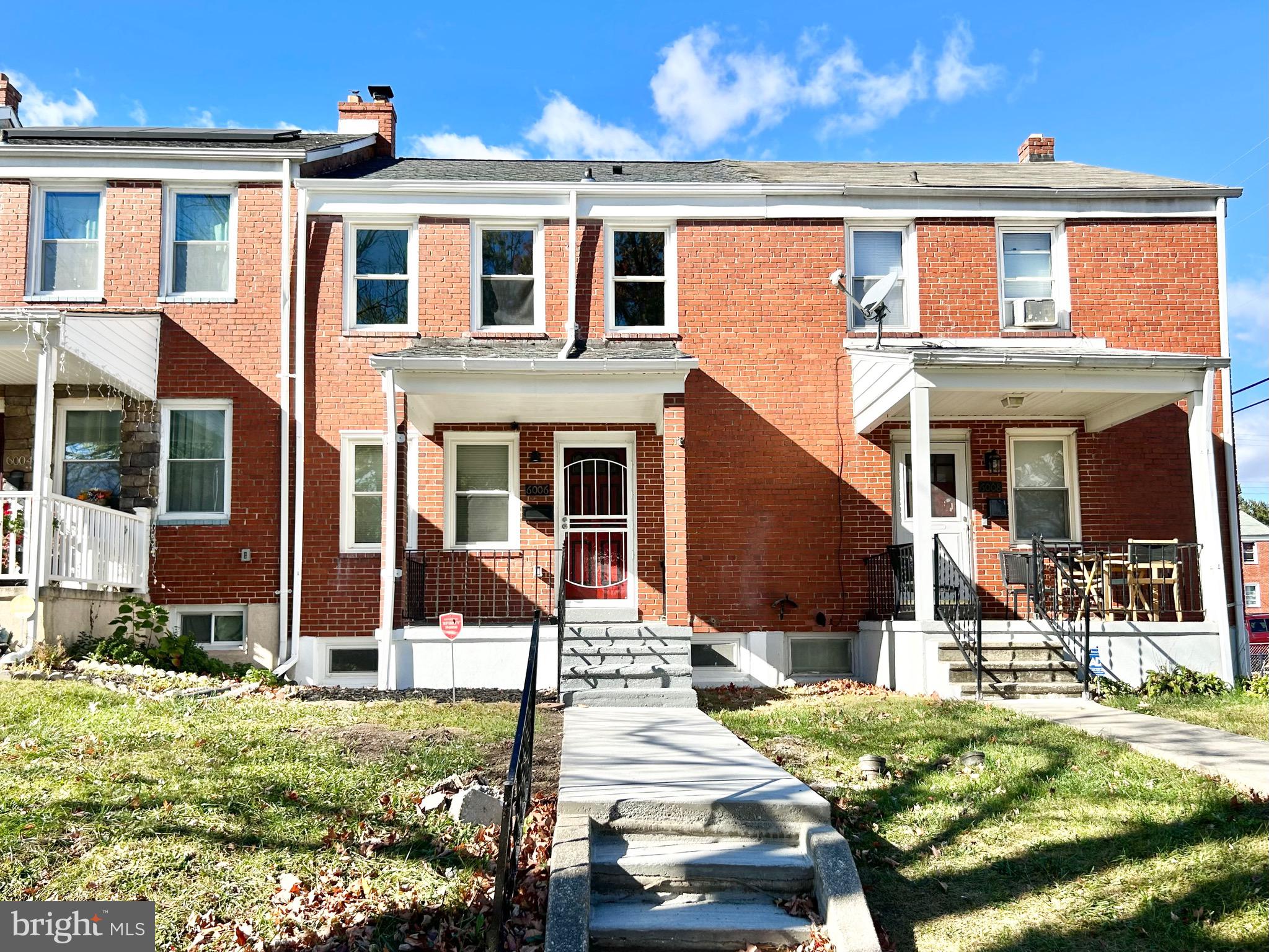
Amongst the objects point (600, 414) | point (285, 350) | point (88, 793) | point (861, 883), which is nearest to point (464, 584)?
point (600, 414)

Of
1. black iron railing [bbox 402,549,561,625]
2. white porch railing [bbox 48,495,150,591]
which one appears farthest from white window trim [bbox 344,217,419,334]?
white porch railing [bbox 48,495,150,591]

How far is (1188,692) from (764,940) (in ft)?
26.8

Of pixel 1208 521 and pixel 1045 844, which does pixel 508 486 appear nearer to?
pixel 1208 521

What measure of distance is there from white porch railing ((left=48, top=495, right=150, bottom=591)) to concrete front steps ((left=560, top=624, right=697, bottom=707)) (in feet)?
16.3

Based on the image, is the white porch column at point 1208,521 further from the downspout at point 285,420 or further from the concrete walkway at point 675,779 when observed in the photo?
the downspout at point 285,420

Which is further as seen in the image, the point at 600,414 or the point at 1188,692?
the point at 600,414

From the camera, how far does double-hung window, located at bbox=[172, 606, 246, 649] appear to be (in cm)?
1323

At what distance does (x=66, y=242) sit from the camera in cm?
1385

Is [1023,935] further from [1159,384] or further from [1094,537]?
[1094,537]

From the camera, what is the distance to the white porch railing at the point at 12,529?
421 inches

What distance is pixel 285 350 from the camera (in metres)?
13.5

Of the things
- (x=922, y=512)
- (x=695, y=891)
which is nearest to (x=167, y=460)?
(x=922, y=512)

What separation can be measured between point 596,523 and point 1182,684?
6682 mm

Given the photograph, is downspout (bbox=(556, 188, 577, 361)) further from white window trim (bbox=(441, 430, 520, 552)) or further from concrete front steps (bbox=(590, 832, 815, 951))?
concrete front steps (bbox=(590, 832, 815, 951))
